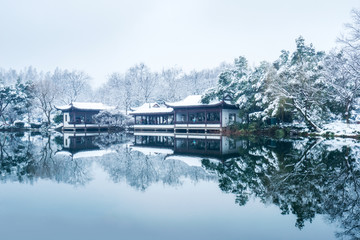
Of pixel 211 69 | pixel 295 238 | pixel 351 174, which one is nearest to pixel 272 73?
pixel 351 174

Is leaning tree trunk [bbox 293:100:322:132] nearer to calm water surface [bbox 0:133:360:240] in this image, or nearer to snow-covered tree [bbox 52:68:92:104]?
calm water surface [bbox 0:133:360:240]

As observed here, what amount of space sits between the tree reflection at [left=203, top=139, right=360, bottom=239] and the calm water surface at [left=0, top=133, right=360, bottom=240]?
0.02 m

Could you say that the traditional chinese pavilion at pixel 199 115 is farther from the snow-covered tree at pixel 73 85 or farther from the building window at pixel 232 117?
the snow-covered tree at pixel 73 85

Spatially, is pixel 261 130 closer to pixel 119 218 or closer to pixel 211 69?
pixel 119 218

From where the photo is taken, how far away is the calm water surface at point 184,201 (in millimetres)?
4633

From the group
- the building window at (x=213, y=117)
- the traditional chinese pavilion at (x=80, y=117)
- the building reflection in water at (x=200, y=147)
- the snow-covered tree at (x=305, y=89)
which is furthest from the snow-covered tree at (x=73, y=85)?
the snow-covered tree at (x=305, y=89)

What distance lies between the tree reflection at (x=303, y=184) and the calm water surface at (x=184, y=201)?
0.02 metres

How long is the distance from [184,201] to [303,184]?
314 centimetres

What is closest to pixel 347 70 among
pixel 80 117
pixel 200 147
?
pixel 200 147

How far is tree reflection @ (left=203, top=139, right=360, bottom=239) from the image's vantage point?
5250 millimetres

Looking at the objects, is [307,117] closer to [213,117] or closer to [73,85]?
[213,117]

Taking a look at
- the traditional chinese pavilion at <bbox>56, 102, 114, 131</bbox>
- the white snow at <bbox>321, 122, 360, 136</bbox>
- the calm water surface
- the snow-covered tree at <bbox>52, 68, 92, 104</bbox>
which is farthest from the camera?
the snow-covered tree at <bbox>52, 68, 92, 104</bbox>

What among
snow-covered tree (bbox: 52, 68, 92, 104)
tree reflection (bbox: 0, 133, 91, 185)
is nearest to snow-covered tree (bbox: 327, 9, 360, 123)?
tree reflection (bbox: 0, 133, 91, 185)

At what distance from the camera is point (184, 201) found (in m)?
6.29
